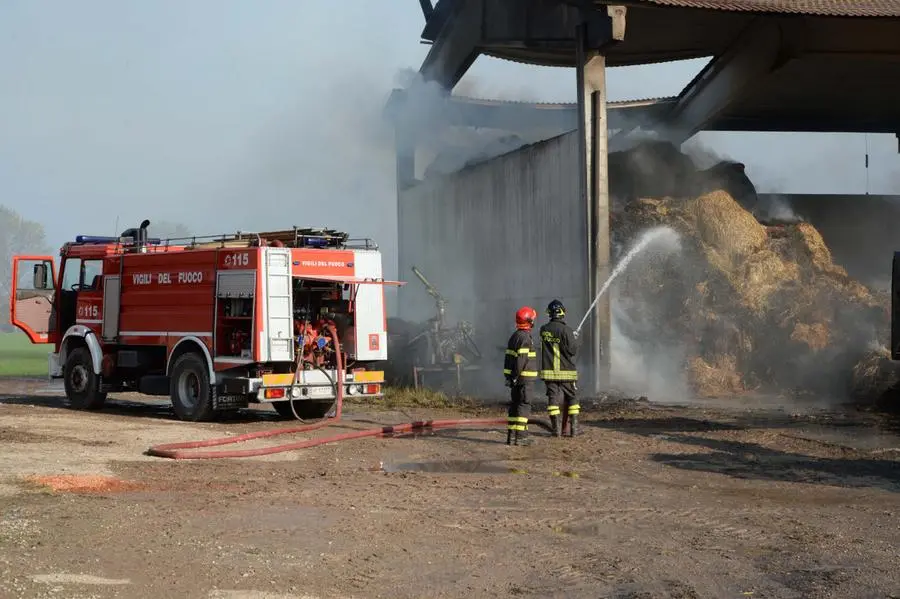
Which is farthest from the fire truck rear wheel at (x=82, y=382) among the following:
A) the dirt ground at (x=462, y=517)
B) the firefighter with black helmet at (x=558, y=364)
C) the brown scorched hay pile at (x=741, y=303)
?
the brown scorched hay pile at (x=741, y=303)

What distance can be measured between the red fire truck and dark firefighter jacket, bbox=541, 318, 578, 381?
322 centimetres

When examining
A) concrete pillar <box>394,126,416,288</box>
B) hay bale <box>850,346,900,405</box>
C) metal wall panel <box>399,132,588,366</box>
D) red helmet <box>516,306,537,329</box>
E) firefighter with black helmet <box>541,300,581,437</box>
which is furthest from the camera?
concrete pillar <box>394,126,416,288</box>

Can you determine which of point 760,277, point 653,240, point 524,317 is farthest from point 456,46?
point 524,317

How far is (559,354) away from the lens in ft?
41.1

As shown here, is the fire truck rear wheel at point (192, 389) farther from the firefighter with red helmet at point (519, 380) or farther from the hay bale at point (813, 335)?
the hay bale at point (813, 335)

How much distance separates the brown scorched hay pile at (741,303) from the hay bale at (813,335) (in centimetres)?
2

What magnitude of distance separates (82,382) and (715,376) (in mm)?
12469

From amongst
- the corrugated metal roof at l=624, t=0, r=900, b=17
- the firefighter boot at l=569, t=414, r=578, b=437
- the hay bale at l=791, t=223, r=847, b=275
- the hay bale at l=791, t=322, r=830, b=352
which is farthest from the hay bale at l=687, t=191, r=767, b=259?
the firefighter boot at l=569, t=414, r=578, b=437

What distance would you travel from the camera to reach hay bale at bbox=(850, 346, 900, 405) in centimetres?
1690

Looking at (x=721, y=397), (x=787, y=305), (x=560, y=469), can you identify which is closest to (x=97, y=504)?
(x=560, y=469)

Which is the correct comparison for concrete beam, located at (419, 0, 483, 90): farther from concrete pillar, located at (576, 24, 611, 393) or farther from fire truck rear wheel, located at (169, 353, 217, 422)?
fire truck rear wheel, located at (169, 353, 217, 422)

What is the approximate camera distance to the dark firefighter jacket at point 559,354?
12461 millimetres

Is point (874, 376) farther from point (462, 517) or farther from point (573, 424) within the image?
point (462, 517)

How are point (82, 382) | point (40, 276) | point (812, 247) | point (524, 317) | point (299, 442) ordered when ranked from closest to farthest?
point (299, 442) → point (524, 317) → point (82, 382) → point (40, 276) → point (812, 247)
